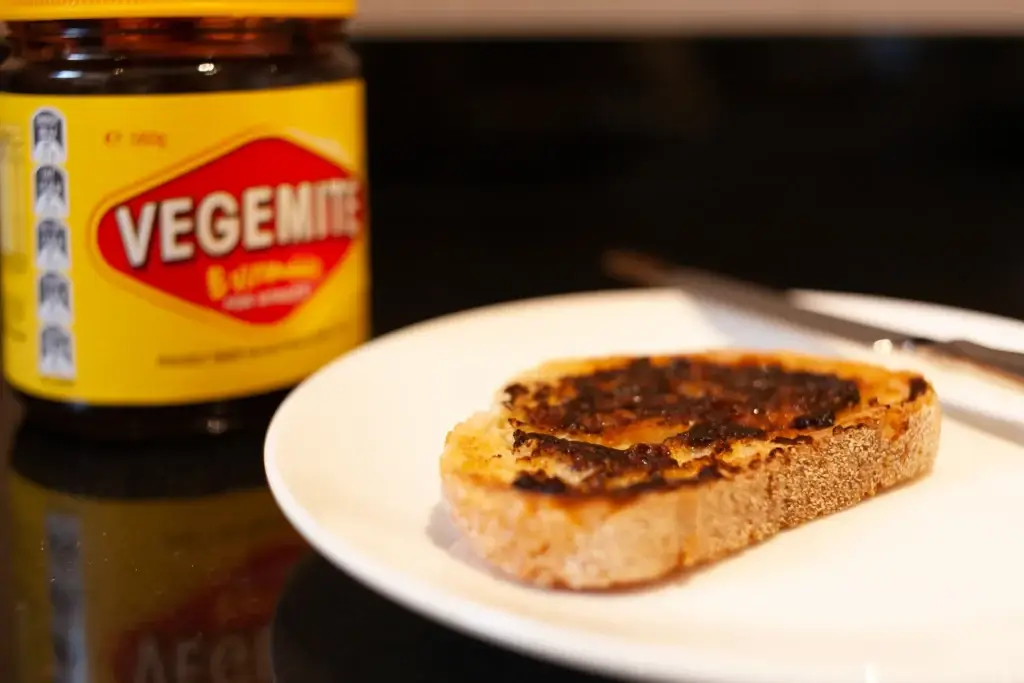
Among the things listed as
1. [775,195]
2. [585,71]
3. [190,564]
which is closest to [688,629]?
[190,564]

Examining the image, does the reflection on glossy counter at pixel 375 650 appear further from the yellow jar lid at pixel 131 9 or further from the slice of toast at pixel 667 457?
the yellow jar lid at pixel 131 9

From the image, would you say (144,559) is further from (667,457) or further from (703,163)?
Result: (703,163)

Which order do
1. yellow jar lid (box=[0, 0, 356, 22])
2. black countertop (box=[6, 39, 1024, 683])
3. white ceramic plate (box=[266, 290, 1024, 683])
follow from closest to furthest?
1. white ceramic plate (box=[266, 290, 1024, 683])
2. yellow jar lid (box=[0, 0, 356, 22])
3. black countertop (box=[6, 39, 1024, 683])

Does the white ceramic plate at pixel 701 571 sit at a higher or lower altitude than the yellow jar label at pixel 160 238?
lower

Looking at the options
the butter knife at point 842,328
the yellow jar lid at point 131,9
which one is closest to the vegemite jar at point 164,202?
the yellow jar lid at point 131,9

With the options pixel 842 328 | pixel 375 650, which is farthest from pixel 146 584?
pixel 842 328

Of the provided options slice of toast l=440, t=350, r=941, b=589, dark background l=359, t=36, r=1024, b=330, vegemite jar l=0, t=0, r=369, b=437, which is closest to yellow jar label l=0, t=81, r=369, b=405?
vegemite jar l=0, t=0, r=369, b=437

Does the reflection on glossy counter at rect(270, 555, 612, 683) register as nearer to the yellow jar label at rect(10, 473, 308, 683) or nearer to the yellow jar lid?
the yellow jar label at rect(10, 473, 308, 683)
